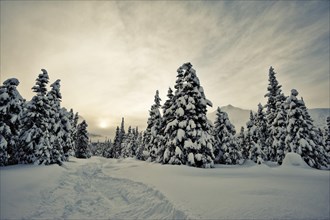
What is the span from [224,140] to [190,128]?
48.7 ft

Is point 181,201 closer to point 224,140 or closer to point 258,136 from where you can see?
point 224,140

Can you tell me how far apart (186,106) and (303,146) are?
1682cm

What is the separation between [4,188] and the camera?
29.1 feet

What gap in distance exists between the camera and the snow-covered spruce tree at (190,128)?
21.0 metres

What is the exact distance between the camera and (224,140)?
3397 cm

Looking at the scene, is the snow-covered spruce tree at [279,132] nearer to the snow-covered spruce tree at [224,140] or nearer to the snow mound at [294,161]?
the snow-covered spruce tree at [224,140]

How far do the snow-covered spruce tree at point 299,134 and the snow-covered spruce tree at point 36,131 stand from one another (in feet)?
102

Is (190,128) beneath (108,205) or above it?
above

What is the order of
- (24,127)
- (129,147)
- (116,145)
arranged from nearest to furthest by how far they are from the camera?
(24,127)
(129,147)
(116,145)

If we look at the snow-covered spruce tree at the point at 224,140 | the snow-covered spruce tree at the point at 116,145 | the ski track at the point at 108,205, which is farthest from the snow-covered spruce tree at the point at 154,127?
the snow-covered spruce tree at the point at 116,145


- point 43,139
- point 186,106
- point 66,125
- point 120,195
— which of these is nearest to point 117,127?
point 66,125

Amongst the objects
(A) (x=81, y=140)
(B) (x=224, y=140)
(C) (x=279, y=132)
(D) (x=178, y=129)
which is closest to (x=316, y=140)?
(C) (x=279, y=132)

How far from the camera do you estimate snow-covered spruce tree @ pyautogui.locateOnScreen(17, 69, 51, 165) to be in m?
23.3

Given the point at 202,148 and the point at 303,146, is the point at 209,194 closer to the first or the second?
the point at 202,148
